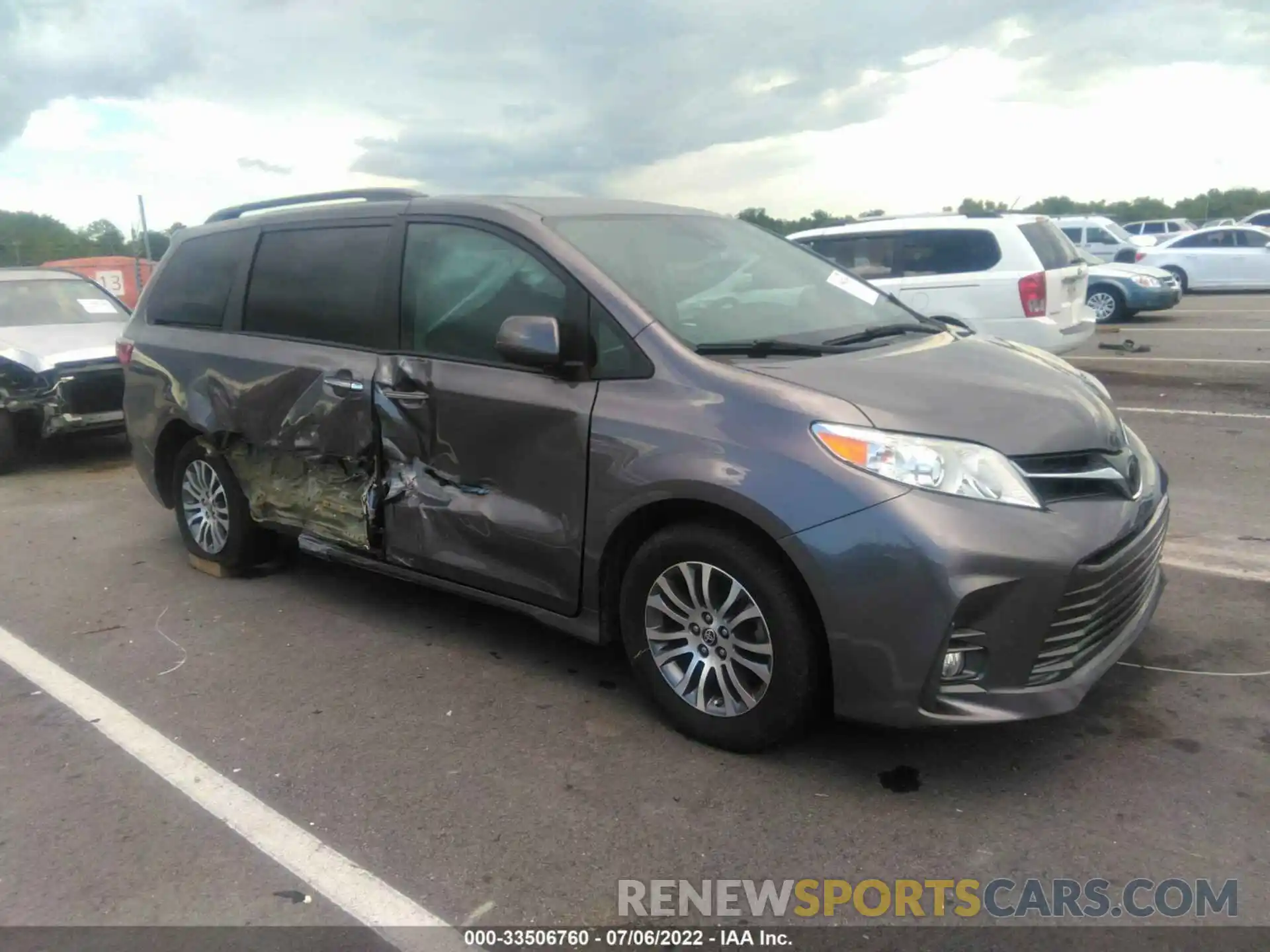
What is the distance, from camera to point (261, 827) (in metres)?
3.03

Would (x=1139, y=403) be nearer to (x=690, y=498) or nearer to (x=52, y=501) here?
(x=690, y=498)

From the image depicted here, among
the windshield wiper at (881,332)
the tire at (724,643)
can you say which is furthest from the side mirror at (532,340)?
the windshield wiper at (881,332)

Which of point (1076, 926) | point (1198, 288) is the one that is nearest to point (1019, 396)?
point (1076, 926)

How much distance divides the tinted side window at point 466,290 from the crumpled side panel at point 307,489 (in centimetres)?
72

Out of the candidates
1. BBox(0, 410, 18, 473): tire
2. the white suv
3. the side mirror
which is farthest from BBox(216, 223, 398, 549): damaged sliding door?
the white suv

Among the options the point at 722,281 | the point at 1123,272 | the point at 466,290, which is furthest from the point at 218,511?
the point at 1123,272

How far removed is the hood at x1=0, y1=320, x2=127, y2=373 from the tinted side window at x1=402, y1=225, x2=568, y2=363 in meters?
4.90

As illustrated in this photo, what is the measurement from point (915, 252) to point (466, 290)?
7173mm

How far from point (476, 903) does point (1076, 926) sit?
59.9 inches

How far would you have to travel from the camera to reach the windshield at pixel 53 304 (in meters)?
9.01

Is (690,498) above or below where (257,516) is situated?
above

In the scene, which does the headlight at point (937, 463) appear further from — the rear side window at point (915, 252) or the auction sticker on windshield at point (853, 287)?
the rear side window at point (915, 252)

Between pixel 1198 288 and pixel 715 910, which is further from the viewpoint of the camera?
pixel 1198 288

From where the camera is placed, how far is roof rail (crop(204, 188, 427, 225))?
184 inches
